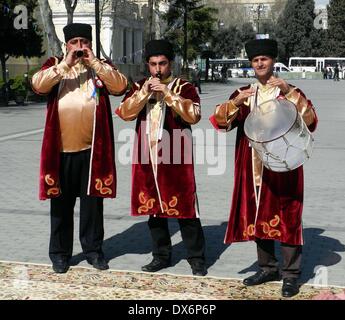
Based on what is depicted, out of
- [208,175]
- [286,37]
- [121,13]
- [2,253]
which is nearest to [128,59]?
[121,13]

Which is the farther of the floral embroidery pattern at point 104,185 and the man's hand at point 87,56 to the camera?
the floral embroidery pattern at point 104,185

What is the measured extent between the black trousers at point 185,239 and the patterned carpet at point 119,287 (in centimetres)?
24

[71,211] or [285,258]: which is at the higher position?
[71,211]

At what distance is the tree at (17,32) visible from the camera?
2617 centimetres

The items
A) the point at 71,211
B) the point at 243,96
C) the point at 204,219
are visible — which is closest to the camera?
the point at 243,96

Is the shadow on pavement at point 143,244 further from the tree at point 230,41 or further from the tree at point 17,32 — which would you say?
the tree at point 230,41

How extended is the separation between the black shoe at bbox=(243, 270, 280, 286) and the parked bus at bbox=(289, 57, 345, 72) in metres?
69.0

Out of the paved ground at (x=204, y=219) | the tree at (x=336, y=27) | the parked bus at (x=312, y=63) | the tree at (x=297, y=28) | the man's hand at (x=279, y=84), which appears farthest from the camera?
the tree at (x=297, y=28)

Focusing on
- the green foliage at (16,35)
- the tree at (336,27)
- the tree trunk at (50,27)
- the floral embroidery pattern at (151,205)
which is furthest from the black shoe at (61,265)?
the tree at (336,27)

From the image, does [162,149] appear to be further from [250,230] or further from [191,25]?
[191,25]

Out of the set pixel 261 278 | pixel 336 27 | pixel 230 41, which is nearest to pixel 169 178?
pixel 261 278

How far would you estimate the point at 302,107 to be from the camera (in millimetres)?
4570

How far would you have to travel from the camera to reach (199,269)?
204 inches

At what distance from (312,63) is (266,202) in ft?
240
